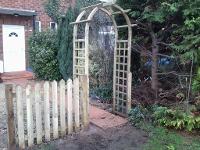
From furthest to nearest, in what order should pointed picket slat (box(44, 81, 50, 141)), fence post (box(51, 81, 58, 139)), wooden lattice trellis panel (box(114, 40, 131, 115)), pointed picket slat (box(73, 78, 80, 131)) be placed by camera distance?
wooden lattice trellis panel (box(114, 40, 131, 115))
pointed picket slat (box(73, 78, 80, 131))
fence post (box(51, 81, 58, 139))
pointed picket slat (box(44, 81, 50, 141))

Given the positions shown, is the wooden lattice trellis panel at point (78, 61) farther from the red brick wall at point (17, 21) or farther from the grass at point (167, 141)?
the red brick wall at point (17, 21)

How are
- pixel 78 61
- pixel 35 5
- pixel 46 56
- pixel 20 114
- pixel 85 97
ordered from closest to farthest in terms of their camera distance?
pixel 20 114, pixel 85 97, pixel 78 61, pixel 46 56, pixel 35 5

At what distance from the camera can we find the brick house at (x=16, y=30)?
1244 centimetres

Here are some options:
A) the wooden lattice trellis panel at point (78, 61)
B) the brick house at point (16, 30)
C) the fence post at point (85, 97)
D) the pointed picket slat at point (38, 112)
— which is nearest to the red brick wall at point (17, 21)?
the brick house at point (16, 30)

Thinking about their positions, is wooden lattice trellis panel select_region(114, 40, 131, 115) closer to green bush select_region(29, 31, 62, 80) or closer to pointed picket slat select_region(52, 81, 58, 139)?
pointed picket slat select_region(52, 81, 58, 139)

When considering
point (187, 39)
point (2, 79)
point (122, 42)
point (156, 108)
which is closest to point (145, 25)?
point (122, 42)

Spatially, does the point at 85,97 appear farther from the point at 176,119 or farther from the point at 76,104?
the point at 176,119

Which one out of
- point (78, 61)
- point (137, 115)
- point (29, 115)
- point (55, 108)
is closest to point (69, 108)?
point (55, 108)

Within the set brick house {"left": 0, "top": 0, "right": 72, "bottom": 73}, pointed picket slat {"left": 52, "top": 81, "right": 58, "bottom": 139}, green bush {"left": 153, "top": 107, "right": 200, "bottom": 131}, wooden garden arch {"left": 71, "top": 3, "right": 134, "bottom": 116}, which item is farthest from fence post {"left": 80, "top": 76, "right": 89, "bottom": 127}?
brick house {"left": 0, "top": 0, "right": 72, "bottom": 73}

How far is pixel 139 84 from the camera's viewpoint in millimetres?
7688

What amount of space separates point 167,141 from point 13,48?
32.5 ft

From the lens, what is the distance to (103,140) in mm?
5102

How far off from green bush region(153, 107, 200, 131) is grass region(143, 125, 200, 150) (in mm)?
161

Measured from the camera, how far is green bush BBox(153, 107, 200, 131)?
5.18 metres
